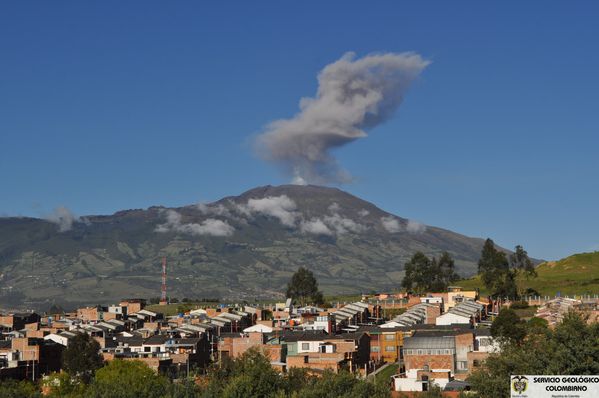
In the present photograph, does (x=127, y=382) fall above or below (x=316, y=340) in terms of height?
below

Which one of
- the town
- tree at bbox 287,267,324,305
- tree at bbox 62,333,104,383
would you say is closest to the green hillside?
the town

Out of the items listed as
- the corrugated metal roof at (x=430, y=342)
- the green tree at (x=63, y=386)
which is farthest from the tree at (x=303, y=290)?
the green tree at (x=63, y=386)

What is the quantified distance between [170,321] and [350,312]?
1110 inches

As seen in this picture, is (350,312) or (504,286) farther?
(504,286)

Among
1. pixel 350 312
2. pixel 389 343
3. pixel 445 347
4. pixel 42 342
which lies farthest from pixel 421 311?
pixel 42 342

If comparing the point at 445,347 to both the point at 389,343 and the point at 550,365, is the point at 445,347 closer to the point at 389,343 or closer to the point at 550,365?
the point at 389,343

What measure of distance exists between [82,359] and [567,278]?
101278 mm

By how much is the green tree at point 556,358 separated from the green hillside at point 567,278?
97131 millimetres

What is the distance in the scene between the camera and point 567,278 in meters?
167

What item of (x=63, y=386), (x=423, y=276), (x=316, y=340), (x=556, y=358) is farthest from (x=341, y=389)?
(x=423, y=276)

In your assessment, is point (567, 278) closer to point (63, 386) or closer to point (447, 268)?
point (447, 268)

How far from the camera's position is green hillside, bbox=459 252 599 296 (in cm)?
14982

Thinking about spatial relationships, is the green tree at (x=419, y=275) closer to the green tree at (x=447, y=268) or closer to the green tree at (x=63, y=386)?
the green tree at (x=447, y=268)

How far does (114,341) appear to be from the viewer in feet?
367
